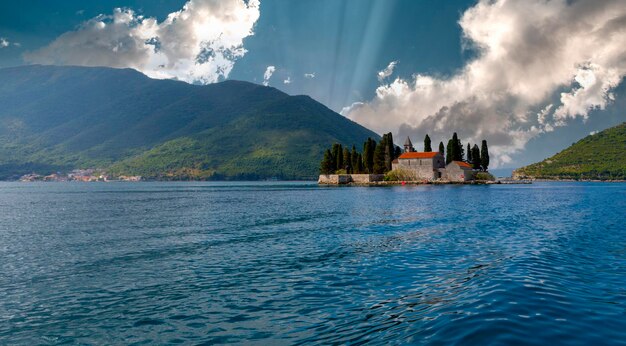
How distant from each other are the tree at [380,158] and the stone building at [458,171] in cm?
2625

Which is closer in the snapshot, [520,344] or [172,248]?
[520,344]

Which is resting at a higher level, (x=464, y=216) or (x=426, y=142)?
(x=426, y=142)

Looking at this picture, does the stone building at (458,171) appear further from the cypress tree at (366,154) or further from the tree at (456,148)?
the cypress tree at (366,154)

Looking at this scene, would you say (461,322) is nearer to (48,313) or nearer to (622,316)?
(622,316)

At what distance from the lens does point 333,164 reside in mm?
177000

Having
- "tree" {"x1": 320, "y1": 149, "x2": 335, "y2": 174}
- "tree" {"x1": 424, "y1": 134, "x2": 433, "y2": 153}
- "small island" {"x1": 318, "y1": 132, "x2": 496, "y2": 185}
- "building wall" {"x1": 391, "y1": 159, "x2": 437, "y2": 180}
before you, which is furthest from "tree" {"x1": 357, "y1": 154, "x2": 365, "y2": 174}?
"tree" {"x1": 424, "y1": 134, "x2": 433, "y2": 153}

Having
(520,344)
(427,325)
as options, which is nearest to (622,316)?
(520,344)

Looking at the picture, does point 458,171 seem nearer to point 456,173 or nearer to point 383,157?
point 456,173

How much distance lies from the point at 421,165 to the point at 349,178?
3010cm

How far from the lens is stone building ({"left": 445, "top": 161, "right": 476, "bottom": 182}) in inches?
6467

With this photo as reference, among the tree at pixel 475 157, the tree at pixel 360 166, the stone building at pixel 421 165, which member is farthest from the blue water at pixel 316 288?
the tree at pixel 475 157

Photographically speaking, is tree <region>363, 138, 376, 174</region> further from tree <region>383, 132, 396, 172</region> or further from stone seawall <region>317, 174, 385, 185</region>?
tree <region>383, 132, 396, 172</region>

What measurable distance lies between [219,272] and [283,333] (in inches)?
353

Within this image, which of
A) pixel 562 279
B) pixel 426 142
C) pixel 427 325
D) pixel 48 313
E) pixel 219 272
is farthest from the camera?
pixel 426 142
